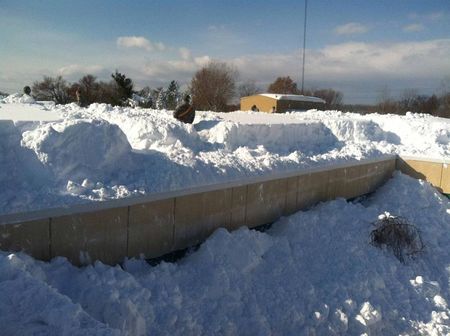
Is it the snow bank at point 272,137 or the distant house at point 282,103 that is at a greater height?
the distant house at point 282,103

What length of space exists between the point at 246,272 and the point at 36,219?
3.02 m

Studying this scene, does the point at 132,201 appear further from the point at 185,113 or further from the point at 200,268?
the point at 185,113

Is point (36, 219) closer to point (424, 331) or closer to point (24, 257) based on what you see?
point (24, 257)

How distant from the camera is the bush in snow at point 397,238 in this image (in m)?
8.59

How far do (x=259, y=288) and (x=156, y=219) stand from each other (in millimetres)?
1754

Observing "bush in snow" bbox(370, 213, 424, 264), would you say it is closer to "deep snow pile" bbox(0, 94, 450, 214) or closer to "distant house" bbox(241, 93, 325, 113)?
"deep snow pile" bbox(0, 94, 450, 214)

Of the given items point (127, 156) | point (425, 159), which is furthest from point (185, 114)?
point (425, 159)

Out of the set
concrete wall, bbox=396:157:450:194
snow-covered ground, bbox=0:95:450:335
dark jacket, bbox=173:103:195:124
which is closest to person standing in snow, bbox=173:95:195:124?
dark jacket, bbox=173:103:195:124

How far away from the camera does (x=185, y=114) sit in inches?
451

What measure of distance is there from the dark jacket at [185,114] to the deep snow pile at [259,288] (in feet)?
13.8

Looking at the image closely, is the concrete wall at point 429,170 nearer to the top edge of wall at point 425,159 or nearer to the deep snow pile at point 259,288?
the top edge of wall at point 425,159

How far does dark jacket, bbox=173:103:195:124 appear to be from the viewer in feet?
37.6

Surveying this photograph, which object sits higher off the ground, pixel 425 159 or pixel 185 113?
pixel 185 113

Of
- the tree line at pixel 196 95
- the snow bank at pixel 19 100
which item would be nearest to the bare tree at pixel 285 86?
the tree line at pixel 196 95
